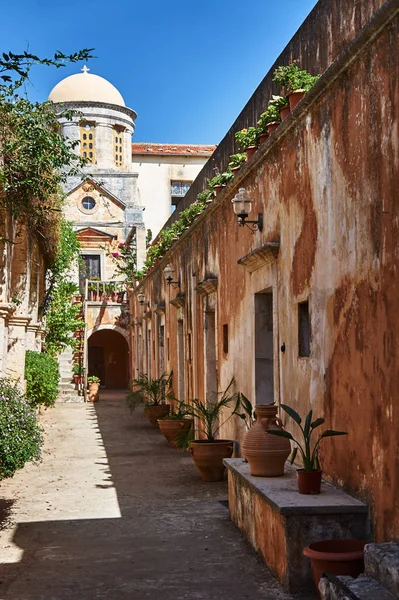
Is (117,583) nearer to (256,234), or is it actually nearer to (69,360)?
(256,234)

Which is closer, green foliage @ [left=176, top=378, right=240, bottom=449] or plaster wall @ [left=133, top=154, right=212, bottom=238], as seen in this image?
green foliage @ [left=176, top=378, right=240, bottom=449]

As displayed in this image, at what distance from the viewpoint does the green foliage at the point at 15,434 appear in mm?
7488

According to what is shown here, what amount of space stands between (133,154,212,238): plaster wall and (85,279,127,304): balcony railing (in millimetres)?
11546

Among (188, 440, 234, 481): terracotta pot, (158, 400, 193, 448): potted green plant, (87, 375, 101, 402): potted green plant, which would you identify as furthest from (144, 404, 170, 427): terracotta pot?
(87, 375, 101, 402): potted green plant

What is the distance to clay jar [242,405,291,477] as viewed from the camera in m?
6.20

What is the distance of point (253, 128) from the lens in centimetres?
868

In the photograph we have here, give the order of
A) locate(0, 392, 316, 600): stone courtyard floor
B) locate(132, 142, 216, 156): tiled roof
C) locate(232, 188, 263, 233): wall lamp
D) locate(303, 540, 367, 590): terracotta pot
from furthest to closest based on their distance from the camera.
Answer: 1. locate(132, 142, 216, 156): tiled roof
2. locate(232, 188, 263, 233): wall lamp
3. locate(0, 392, 316, 600): stone courtyard floor
4. locate(303, 540, 367, 590): terracotta pot

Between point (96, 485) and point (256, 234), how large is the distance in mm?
3710

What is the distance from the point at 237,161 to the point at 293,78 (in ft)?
7.08

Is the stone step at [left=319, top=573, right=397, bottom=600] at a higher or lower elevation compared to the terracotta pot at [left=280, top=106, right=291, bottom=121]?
lower

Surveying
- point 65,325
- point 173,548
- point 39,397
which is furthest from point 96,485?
point 65,325

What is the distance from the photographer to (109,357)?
34688 mm

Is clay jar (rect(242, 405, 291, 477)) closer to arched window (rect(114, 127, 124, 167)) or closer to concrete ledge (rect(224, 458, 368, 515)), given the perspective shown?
concrete ledge (rect(224, 458, 368, 515))

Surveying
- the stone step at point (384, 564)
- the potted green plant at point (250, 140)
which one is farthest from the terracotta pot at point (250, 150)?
the stone step at point (384, 564)
